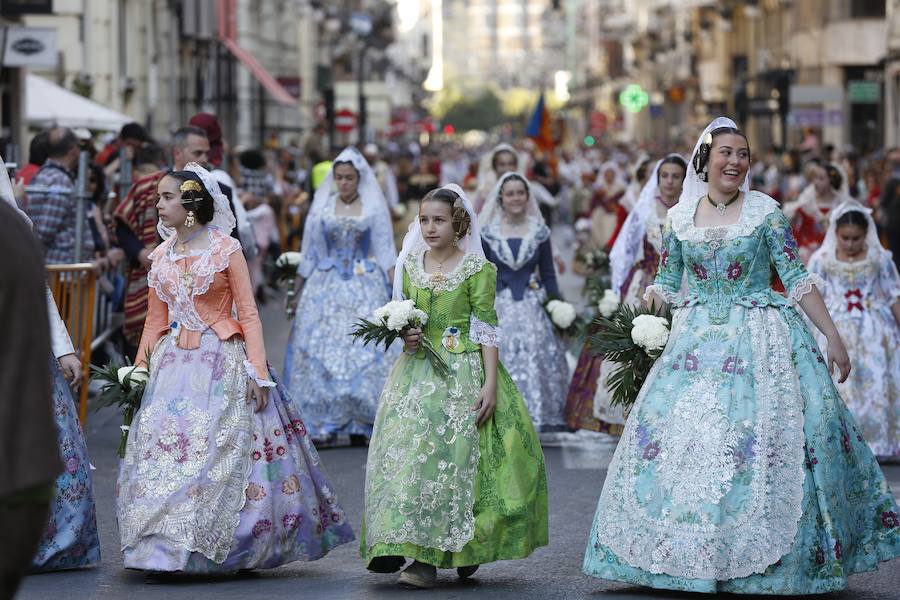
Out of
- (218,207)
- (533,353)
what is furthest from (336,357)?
(218,207)

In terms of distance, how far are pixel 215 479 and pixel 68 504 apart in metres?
0.69

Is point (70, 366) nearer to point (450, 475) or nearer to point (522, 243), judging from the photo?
point (450, 475)

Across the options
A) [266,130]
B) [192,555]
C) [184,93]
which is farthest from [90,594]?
[266,130]

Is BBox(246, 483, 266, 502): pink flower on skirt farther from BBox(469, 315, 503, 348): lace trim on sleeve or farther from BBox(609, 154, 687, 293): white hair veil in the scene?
BBox(609, 154, 687, 293): white hair veil

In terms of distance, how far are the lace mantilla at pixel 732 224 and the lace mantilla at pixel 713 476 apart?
0.33 m

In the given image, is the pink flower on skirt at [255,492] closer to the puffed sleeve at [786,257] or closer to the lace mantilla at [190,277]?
the lace mantilla at [190,277]

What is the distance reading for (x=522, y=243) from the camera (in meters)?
12.2

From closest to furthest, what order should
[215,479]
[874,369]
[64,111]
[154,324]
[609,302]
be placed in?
[215,479]
[154,324]
[609,302]
[874,369]
[64,111]

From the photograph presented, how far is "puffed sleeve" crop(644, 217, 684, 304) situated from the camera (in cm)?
774

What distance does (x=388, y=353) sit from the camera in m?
12.6

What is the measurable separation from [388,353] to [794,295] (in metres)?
5.46

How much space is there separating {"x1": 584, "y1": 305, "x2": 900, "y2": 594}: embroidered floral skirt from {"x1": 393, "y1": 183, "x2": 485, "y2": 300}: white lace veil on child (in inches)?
38.4

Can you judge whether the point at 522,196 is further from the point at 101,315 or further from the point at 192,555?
the point at 192,555

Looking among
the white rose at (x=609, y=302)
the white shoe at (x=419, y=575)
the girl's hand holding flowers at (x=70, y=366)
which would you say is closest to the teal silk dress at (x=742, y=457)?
the white shoe at (x=419, y=575)
